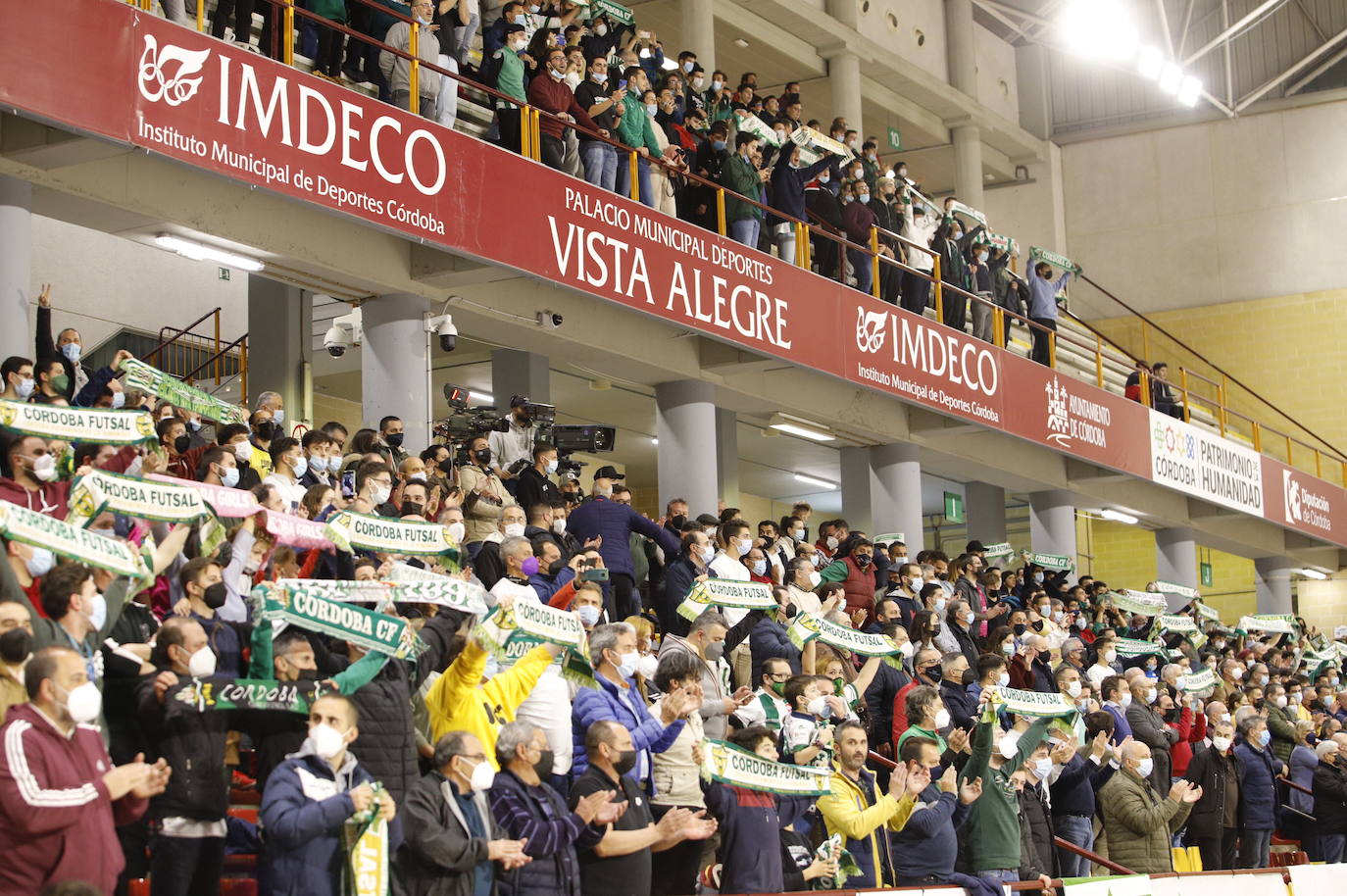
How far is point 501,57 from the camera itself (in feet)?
48.2

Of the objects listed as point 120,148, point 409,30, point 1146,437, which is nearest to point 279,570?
point 120,148

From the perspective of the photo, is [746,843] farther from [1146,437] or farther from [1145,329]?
[1145,329]

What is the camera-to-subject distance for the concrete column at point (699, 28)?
23.1 metres

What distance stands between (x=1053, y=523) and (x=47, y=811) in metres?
20.1

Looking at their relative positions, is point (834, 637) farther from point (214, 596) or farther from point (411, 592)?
point (214, 596)

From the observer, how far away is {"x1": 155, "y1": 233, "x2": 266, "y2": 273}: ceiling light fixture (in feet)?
40.7

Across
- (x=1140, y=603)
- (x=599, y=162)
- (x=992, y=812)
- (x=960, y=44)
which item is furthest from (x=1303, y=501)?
(x=992, y=812)

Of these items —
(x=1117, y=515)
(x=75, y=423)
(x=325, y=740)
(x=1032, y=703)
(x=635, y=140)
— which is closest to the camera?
(x=325, y=740)

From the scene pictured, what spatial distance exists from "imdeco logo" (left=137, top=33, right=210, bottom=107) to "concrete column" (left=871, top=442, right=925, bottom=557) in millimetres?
11306

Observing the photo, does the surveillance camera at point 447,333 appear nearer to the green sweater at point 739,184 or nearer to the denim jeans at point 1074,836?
the green sweater at point 739,184

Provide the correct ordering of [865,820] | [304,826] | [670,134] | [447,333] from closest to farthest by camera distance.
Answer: [304,826] < [865,820] < [447,333] < [670,134]

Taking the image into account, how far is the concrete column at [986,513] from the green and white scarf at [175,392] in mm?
17465

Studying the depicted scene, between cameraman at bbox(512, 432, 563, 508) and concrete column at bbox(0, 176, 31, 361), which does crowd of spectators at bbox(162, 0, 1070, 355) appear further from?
cameraman at bbox(512, 432, 563, 508)

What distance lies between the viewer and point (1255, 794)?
13266 mm
